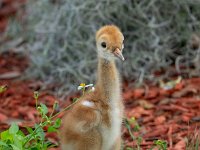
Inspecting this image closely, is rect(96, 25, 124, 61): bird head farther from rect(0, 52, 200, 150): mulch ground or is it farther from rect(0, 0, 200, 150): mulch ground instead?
rect(0, 52, 200, 150): mulch ground

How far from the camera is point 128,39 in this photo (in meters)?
6.58

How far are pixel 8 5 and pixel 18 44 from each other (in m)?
1.49

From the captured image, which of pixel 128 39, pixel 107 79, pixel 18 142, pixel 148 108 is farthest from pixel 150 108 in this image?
pixel 18 142

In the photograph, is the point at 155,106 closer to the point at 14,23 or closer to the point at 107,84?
the point at 107,84

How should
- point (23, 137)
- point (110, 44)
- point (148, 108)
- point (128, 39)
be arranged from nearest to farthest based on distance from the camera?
1. point (110, 44)
2. point (23, 137)
3. point (148, 108)
4. point (128, 39)

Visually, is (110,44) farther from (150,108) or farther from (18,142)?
(150,108)

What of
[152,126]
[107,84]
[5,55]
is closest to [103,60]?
[107,84]

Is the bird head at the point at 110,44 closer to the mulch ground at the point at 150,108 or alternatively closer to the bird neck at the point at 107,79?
the bird neck at the point at 107,79

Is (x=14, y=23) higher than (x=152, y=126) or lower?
higher

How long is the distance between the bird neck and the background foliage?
232 centimetres

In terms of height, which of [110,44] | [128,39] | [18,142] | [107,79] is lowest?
[18,142]

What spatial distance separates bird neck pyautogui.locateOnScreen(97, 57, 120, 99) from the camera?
3.92 meters

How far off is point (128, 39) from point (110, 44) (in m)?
2.76

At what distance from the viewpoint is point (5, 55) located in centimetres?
736
